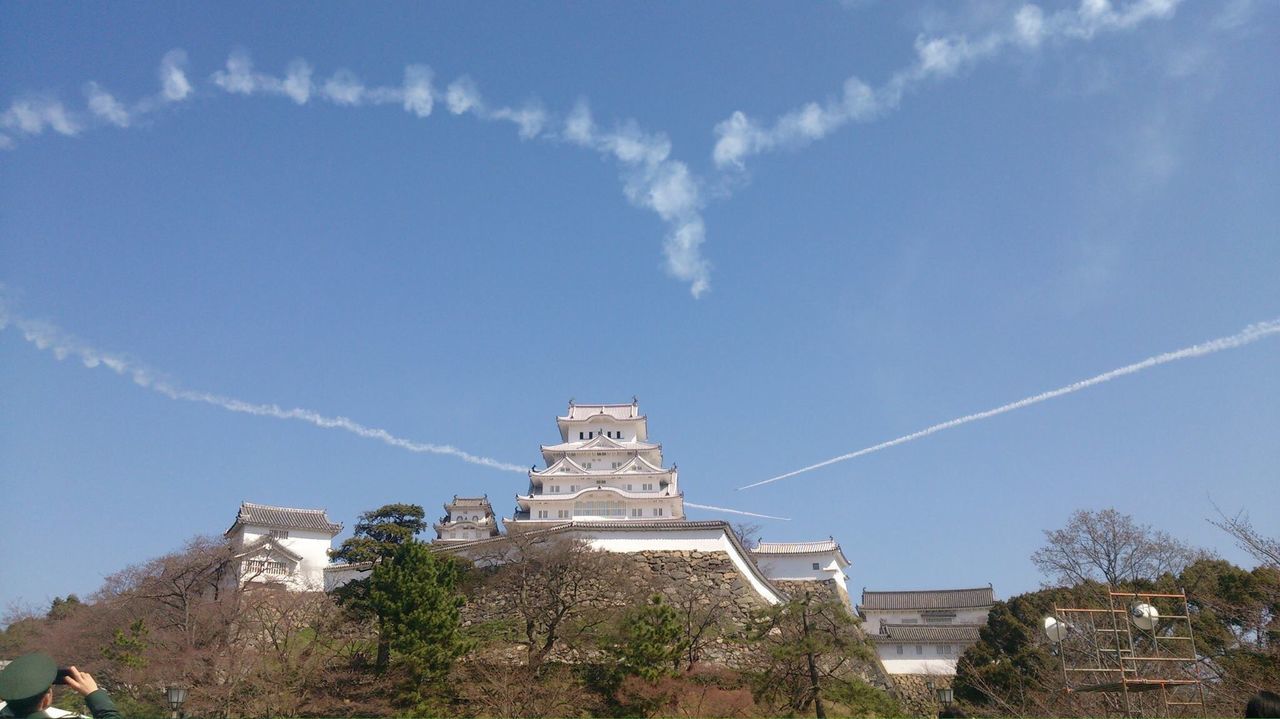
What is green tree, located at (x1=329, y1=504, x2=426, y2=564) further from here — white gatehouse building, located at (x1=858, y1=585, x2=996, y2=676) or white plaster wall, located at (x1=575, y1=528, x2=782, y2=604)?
white gatehouse building, located at (x1=858, y1=585, x2=996, y2=676)

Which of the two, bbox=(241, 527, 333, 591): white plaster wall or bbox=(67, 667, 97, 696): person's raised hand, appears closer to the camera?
bbox=(67, 667, 97, 696): person's raised hand

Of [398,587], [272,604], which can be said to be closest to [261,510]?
[272,604]

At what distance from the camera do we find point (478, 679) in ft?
69.8

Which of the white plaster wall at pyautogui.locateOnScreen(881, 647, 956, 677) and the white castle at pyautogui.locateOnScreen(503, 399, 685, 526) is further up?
the white castle at pyautogui.locateOnScreen(503, 399, 685, 526)

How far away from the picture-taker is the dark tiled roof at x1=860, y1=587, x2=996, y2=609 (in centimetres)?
3841

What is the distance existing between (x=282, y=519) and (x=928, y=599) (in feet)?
95.4

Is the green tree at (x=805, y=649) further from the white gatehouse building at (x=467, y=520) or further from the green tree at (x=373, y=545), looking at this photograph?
the white gatehouse building at (x=467, y=520)

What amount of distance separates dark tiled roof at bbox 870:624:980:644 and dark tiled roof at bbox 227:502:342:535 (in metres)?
23.5

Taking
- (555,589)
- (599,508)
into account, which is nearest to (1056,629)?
(555,589)

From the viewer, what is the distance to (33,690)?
3102mm

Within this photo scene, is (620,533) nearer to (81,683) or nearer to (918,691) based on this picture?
(918,691)

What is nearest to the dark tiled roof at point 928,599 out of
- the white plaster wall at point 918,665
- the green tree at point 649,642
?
the white plaster wall at point 918,665

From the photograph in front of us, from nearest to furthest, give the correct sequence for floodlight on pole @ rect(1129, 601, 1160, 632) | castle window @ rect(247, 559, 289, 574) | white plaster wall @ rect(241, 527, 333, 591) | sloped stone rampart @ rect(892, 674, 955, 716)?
floodlight on pole @ rect(1129, 601, 1160, 632), castle window @ rect(247, 559, 289, 574), sloped stone rampart @ rect(892, 674, 955, 716), white plaster wall @ rect(241, 527, 333, 591)

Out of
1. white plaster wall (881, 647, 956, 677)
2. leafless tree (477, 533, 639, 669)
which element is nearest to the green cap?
leafless tree (477, 533, 639, 669)
